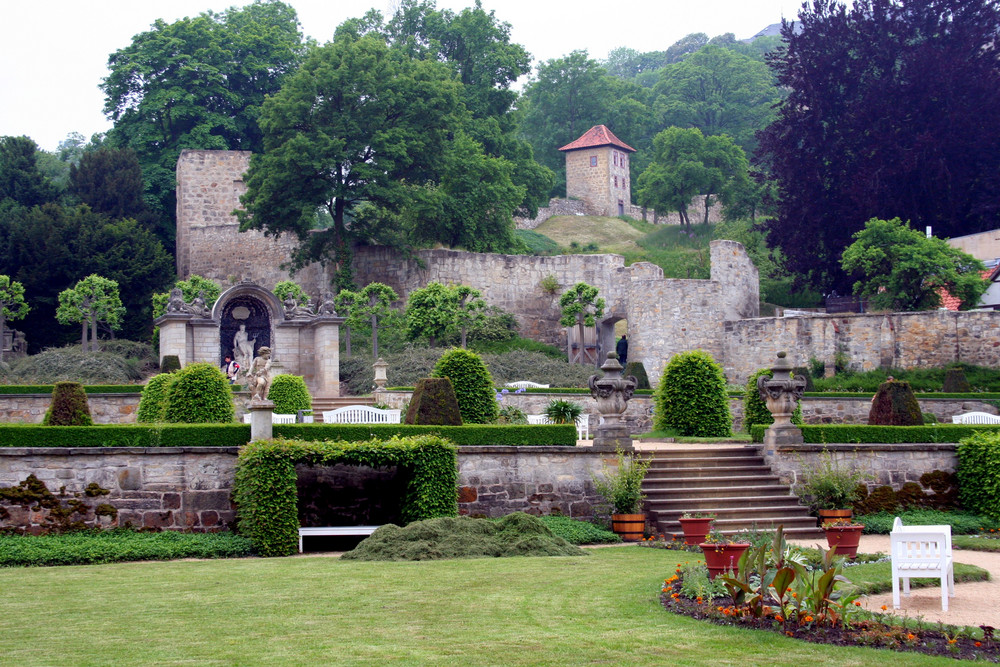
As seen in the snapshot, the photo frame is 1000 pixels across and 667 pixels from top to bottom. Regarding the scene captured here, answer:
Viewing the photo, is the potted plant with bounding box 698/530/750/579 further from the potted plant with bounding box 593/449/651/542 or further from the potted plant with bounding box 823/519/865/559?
the potted plant with bounding box 593/449/651/542

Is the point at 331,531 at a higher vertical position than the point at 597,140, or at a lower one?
lower

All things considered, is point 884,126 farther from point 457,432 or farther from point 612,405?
point 457,432

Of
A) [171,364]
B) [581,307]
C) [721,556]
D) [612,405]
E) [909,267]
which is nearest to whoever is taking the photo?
[721,556]

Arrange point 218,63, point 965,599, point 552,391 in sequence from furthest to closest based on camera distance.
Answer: point 218,63
point 552,391
point 965,599

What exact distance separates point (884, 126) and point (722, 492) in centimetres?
2501

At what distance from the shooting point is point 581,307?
39.3m

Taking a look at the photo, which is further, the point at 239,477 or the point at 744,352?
the point at 744,352

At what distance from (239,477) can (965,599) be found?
9518mm

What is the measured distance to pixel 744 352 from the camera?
37.8 m

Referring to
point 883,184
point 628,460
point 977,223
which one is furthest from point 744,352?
point 628,460

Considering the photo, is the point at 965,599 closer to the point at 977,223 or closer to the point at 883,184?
the point at 883,184

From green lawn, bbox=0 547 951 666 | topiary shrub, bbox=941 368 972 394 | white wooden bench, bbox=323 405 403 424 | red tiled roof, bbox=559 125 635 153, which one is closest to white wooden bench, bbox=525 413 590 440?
white wooden bench, bbox=323 405 403 424

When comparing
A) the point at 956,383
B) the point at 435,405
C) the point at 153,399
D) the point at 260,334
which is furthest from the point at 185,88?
the point at 435,405

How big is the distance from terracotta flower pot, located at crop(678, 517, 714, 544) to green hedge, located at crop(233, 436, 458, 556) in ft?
11.3
